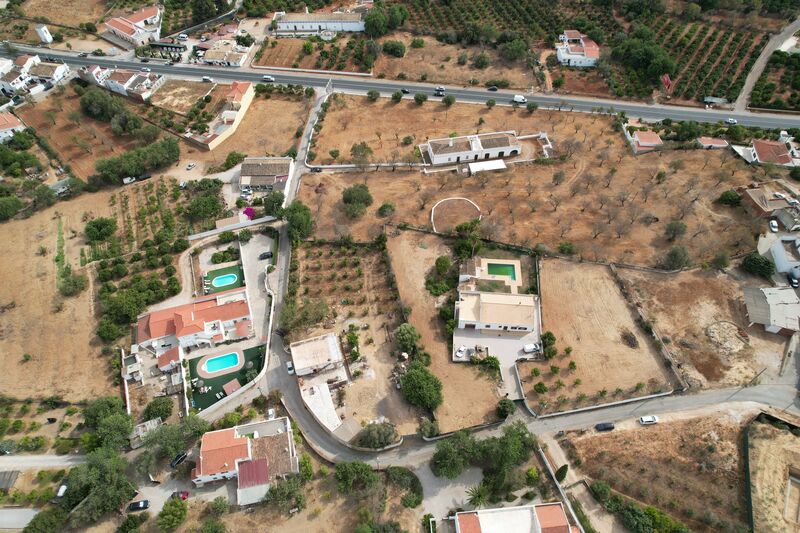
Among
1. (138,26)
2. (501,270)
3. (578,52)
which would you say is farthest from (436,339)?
(138,26)

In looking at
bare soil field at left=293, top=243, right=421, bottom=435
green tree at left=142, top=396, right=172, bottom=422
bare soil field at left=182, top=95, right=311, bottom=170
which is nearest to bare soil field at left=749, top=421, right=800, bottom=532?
bare soil field at left=293, top=243, right=421, bottom=435

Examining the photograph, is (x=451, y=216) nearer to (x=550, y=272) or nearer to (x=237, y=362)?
(x=550, y=272)

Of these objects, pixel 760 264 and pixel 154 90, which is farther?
pixel 154 90

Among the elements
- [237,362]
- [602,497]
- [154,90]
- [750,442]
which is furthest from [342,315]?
[154,90]

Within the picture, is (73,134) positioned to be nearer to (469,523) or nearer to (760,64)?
(469,523)

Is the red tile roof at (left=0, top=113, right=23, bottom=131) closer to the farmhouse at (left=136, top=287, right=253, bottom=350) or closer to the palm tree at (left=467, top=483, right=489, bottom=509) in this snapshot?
the farmhouse at (left=136, top=287, right=253, bottom=350)

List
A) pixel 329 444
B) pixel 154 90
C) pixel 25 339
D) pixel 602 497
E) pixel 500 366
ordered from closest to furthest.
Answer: pixel 602 497 < pixel 329 444 < pixel 500 366 < pixel 25 339 < pixel 154 90
